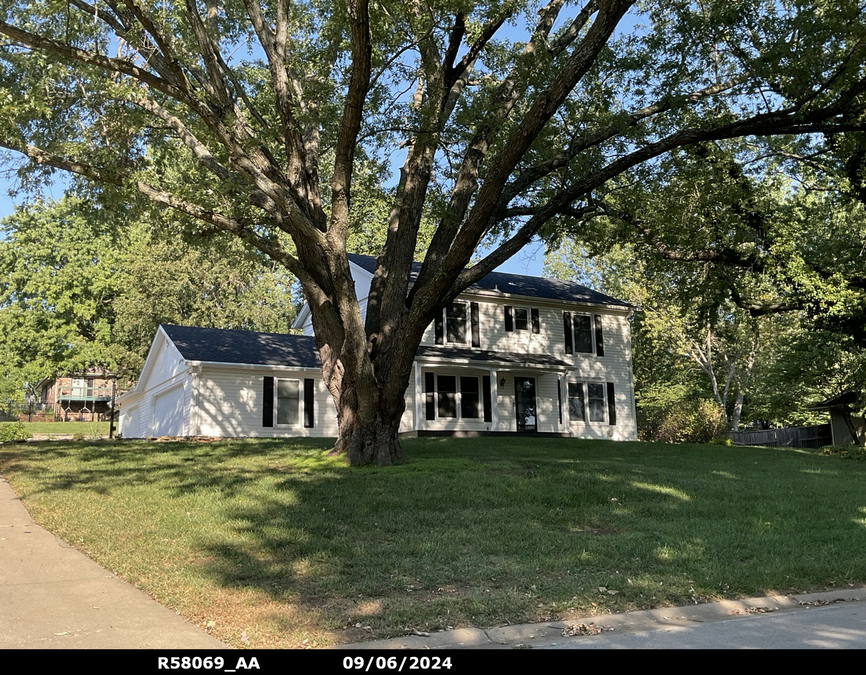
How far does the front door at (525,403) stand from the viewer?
2723 cm

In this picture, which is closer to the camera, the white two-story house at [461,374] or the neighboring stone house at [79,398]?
the white two-story house at [461,374]

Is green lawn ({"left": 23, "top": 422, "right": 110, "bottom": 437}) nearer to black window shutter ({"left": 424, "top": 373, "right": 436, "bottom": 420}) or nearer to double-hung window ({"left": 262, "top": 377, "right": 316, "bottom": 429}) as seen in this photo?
double-hung window ({"left": 262, "top": 377, "right": 316, "bottom": 429})

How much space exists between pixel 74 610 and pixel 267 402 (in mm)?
19542

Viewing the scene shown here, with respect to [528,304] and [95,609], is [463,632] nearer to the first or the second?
[95,609]

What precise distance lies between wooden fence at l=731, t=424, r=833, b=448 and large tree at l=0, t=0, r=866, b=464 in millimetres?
24803

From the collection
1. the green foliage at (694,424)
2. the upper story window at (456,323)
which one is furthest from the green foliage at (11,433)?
the green foliage at (694,424)

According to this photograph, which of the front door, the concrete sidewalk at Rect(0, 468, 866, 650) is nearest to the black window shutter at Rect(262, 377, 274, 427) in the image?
the front door

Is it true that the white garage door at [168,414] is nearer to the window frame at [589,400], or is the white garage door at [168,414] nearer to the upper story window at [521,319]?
the upper story window at [521,319]

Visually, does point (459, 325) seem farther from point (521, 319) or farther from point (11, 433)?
point (11, 433)

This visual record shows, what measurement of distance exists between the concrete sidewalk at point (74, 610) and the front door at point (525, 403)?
21.0 m

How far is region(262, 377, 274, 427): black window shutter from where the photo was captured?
2455 centimetres

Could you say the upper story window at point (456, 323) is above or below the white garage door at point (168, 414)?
above

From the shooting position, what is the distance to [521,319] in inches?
1104

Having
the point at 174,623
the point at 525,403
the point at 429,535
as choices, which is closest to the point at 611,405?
the point at 525,403
